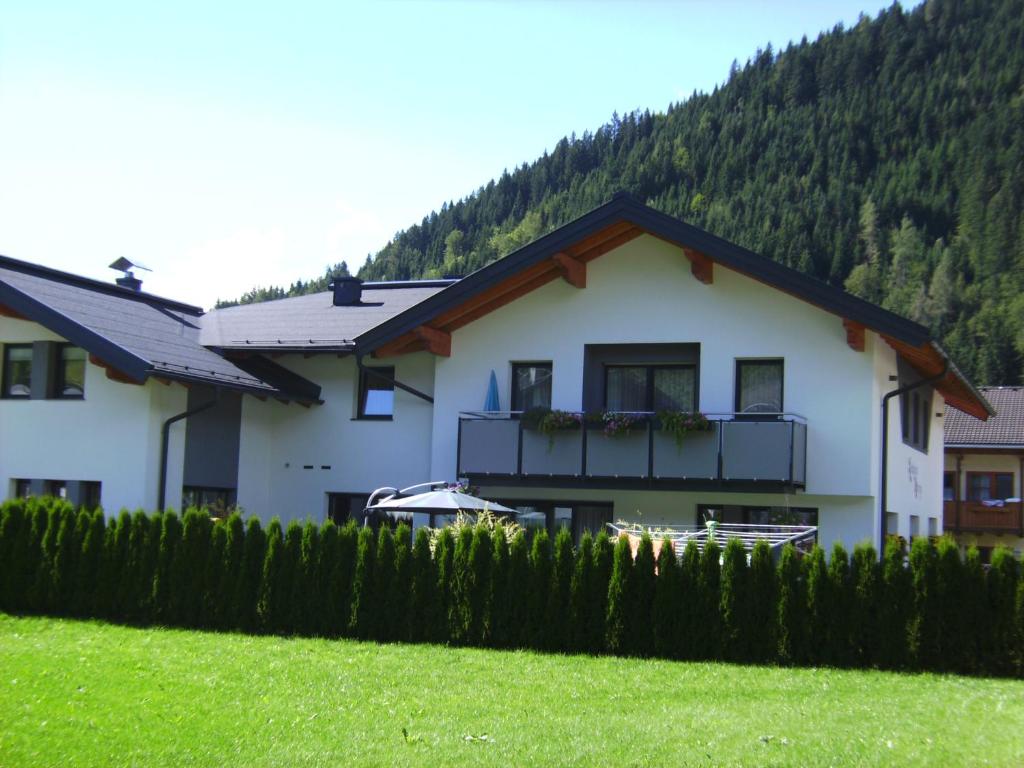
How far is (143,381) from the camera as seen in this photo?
20047 mm

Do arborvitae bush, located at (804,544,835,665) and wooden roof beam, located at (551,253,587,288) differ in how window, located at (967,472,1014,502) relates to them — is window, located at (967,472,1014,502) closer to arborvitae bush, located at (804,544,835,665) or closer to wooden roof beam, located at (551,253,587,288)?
wooden roof beam, located at (551,253,587,288)

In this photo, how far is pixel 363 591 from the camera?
16188mm

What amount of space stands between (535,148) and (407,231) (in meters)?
20.9

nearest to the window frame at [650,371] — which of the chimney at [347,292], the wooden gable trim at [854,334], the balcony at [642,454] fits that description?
the balcony at [642,454]

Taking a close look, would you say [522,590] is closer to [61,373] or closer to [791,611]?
[791,611]

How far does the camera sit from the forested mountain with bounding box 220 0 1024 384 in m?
98.1

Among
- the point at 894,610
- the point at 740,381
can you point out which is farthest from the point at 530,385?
the point at 894,610

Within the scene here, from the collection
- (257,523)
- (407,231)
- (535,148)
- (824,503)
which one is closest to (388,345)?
(257,523)

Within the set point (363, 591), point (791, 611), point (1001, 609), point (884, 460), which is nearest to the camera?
point (1001, 609)

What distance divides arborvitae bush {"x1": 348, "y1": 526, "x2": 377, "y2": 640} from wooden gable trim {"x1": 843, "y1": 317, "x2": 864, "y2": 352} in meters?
8.60

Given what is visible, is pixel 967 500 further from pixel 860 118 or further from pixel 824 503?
pixel 860 118

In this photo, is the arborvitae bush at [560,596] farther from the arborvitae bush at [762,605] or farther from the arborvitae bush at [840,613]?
the arborvitae bush at [840,613]

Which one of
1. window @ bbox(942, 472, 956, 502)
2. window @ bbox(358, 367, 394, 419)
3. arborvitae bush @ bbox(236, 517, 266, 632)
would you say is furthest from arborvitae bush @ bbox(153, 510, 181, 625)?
window @ bbox(942, 472, 956, 502)

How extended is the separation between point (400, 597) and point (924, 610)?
636 centimetres
